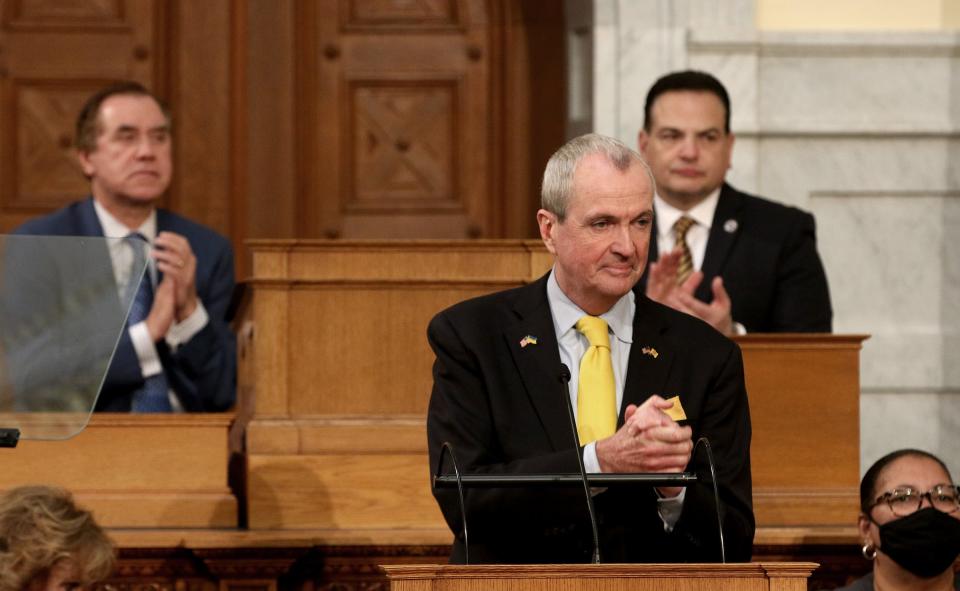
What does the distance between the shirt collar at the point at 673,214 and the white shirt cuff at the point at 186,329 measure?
1.28 metres

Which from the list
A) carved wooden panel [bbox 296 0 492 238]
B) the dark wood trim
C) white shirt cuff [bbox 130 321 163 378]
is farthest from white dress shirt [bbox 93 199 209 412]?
carved wooden panel [bbox 296 0 492 238]

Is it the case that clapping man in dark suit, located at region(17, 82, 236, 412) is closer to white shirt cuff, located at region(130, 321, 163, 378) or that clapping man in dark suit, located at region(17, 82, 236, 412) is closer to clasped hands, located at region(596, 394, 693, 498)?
white shirt cuff, located at region(130, 321, 163, 378)

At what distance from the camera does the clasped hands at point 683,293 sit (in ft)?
15.8

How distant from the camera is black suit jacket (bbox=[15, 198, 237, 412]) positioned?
5.15 m

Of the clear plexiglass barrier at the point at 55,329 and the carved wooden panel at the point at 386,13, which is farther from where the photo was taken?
the carved wooden panel at the point at 386,13

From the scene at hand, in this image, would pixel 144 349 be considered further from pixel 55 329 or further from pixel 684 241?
pixel 684 241

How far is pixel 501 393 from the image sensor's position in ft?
12.0

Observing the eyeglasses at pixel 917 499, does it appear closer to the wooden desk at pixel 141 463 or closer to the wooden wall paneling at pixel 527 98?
the wooden desk at pixel 141 463

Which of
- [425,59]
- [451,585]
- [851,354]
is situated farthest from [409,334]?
[425,59]

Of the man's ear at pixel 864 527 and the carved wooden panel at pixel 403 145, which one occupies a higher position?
the carved wooden panel at pixel 403 145

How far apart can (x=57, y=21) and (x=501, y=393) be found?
12.9 ft

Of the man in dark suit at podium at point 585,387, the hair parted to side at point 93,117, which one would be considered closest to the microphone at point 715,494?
the man in dark suit at podium at point 585,387

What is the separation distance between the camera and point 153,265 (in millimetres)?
5320

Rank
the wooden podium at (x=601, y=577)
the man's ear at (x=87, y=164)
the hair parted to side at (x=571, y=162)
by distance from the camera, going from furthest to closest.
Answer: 1. the man's ear at (x=87, y=164)
2. the hair parted to side at (x=571, y=162)
3. the wooden podium at (x=601, y=577)
